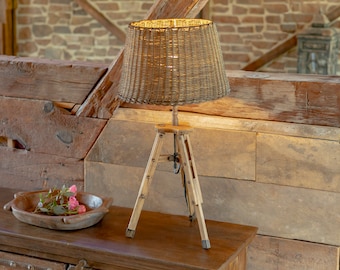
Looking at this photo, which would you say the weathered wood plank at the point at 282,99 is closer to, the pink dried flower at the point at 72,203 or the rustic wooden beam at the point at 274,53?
the pink dried flower at the point at 72,203

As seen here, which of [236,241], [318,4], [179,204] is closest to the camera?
[236,241]

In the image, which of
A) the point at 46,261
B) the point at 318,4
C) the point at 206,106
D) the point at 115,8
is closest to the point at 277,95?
the point at 206,106

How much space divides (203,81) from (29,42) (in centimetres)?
661

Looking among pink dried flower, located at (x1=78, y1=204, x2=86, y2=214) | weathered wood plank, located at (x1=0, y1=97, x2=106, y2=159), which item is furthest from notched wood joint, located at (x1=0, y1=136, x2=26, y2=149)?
pink dried flower, located at (x1=78, y1=204, x2=86, y2=214)

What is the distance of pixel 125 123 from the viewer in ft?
12.7

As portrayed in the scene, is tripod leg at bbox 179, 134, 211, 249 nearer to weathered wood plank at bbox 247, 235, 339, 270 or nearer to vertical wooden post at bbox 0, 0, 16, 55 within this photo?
weathered wood plank at bbox 247, 235, 339, 270

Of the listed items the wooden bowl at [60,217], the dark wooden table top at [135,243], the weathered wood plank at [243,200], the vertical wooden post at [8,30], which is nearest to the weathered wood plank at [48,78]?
the weathered wood plank at [243,200]

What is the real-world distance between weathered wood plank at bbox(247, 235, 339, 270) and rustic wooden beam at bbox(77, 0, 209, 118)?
100cm

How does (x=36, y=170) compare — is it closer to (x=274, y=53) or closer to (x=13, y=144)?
(x=13, y=144)

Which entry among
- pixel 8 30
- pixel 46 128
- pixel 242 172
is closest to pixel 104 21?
pixel 8 30

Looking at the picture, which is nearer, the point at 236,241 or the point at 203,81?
the point at 203,81

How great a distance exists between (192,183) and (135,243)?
36 cm

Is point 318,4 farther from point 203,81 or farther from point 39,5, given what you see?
point 203,81

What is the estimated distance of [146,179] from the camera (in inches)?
131
